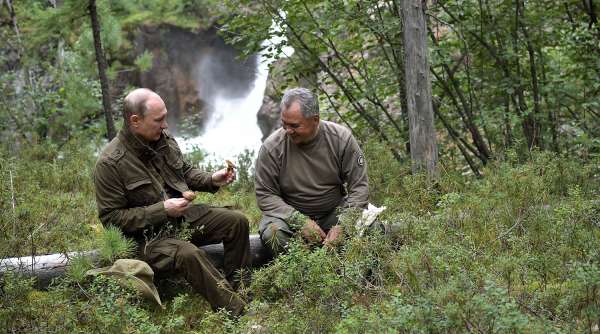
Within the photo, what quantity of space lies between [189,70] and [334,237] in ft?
56.9

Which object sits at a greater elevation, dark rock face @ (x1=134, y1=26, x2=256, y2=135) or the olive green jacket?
the olive green jacket

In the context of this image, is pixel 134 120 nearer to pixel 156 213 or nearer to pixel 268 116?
pixel 156 213

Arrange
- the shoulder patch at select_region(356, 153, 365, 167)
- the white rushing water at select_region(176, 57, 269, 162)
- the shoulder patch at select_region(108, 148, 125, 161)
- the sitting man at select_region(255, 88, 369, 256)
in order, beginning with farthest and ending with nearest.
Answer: the white rushing water at select_region(176, 57, 269, 162) → the shoulder patch at select_region(356, 153, 365, 167) → the sitting man at select_region(255, 88, 369, 256) → the shoulder patch at select_region(108, 148, 125, 161)

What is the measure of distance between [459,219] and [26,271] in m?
3.21

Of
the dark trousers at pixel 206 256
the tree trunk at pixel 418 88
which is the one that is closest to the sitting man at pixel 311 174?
the dark trousers at pixel 206 256

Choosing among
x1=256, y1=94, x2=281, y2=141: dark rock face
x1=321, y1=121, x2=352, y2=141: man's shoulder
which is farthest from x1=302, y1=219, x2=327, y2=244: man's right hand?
x1=256, y1=94, x2=281, y2=141: dark rock face

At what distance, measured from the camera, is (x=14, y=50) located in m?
14.5

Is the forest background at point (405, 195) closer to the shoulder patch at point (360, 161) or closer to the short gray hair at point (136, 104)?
the shoulder patch at point (360, 161)

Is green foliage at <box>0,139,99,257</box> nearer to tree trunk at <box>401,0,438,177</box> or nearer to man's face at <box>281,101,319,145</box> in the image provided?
man's face at <box>281,101,319,145</box>

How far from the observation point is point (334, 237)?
5.16 m

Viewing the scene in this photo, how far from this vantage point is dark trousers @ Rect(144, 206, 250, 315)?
499 centimetres

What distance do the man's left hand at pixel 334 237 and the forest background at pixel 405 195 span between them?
69mm

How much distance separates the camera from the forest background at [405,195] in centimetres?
414

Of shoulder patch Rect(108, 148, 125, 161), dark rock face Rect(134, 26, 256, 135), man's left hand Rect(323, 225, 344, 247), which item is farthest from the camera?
dark rock face Rect(134, 26, 256, 135)
